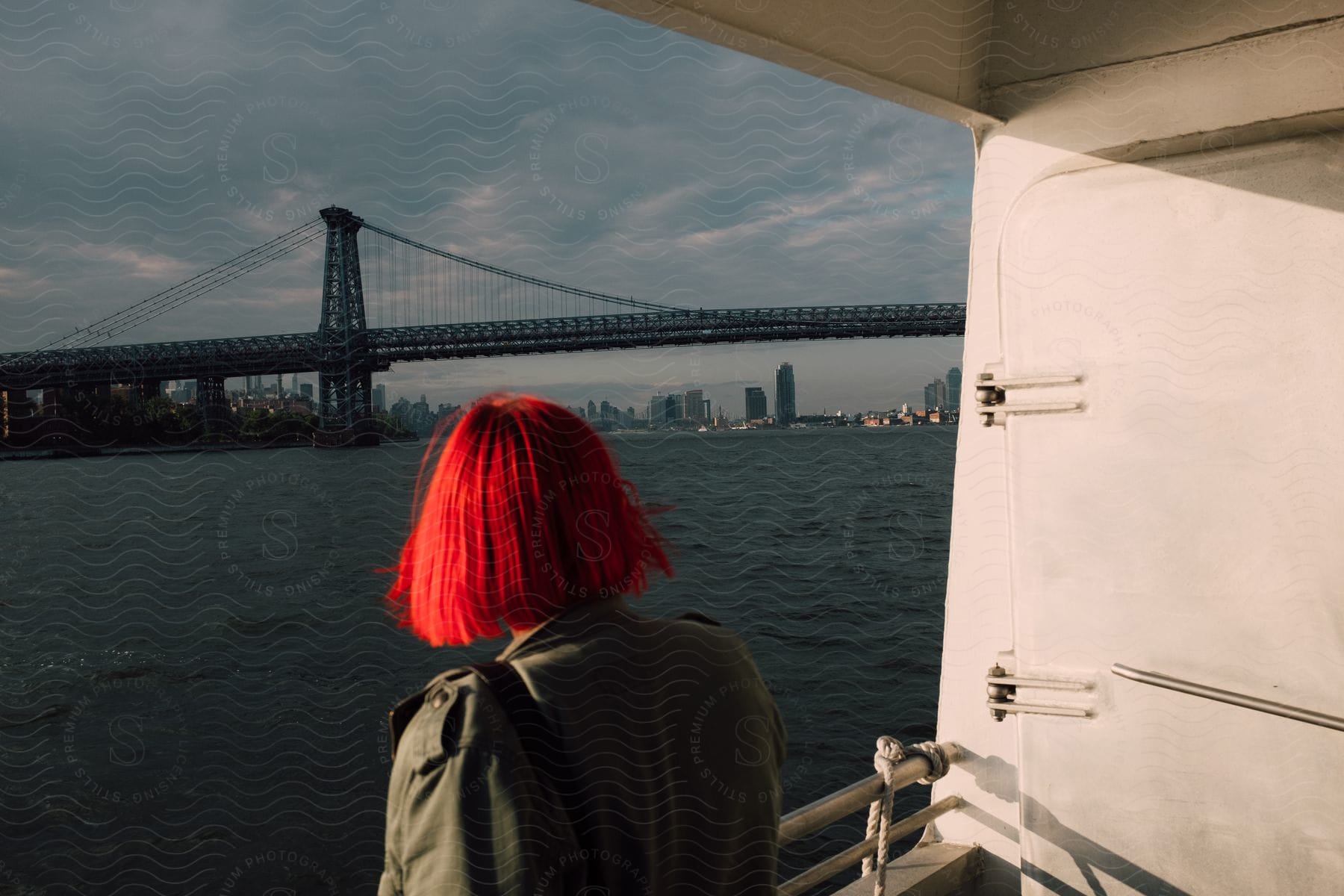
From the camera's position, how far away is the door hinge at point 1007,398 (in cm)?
191

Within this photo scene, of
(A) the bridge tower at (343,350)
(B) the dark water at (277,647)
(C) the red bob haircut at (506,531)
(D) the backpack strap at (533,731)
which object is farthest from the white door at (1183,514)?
(A) the bridge tower at (343,350)

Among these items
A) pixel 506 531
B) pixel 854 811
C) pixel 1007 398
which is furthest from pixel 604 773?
pixel 1007 398

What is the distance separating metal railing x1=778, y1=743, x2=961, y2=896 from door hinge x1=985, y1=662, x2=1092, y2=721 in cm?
20

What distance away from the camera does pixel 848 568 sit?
58.5ft

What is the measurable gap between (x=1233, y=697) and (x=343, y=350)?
4944 millimetres

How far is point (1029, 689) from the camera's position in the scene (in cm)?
198

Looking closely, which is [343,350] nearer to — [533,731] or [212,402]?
[212,402]

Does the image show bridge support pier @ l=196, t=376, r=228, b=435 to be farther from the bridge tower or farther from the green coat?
the green coat

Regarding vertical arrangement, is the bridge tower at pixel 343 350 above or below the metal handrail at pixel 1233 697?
above

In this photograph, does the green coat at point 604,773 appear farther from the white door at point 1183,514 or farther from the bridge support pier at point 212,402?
the bridge support pier at point 212,402

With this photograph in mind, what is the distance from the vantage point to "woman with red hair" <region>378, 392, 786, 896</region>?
720mm

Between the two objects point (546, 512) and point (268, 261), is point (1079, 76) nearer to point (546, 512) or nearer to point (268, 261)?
point (546, 512)

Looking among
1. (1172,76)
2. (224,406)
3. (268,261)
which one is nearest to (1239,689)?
(1172,76)

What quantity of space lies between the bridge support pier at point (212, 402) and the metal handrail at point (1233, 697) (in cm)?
260
